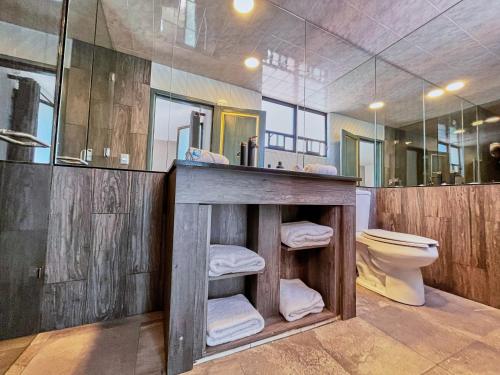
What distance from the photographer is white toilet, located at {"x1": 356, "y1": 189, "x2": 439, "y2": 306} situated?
1331mm

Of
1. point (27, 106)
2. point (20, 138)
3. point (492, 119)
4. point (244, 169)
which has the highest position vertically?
point (492, 119)

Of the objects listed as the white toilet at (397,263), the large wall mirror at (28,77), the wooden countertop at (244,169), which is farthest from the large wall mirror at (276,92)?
the white toilet at (397,263)

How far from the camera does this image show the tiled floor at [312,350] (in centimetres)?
85

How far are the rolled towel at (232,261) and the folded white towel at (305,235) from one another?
216 millimetres

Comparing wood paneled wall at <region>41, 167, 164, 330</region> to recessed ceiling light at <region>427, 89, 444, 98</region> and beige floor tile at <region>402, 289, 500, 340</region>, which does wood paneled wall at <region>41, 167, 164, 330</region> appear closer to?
beige floor tile at <region>402, 289, 500, 340</region>

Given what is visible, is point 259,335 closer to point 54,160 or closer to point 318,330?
point 318,330

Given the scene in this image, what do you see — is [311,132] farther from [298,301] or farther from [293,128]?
[298,301]

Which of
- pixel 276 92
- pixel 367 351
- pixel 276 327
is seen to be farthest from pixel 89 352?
pixel 276 92

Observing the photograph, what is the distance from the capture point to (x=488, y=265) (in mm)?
1454

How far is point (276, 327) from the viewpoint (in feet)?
3.55

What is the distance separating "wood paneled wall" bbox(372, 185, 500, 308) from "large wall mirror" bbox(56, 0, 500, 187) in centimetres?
47

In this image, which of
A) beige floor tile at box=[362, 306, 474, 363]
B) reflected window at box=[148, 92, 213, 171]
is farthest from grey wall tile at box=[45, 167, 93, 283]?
beige floor tile at box=[362, 306, 474, 363]

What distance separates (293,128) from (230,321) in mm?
1764

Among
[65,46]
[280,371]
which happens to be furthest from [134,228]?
[65,46]
